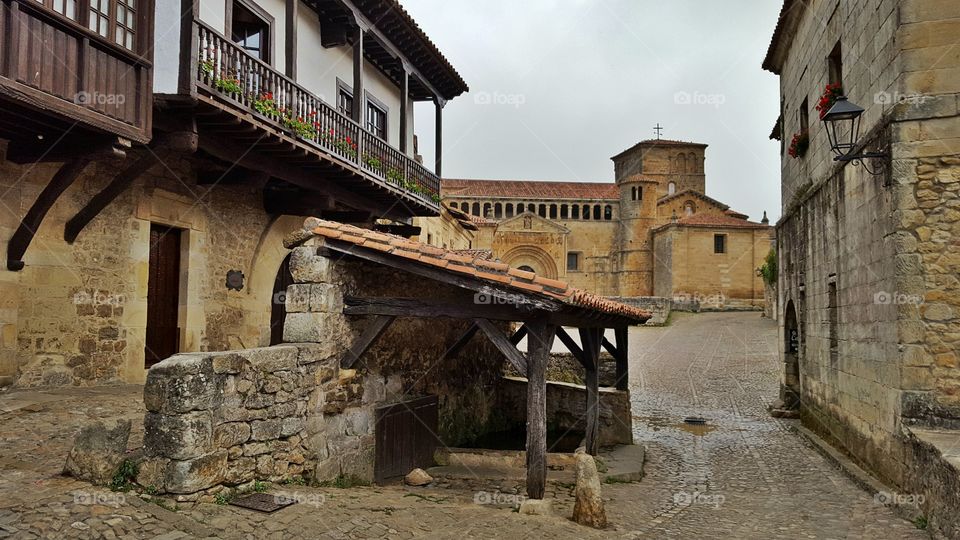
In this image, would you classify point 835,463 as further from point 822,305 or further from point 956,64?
point 956,64

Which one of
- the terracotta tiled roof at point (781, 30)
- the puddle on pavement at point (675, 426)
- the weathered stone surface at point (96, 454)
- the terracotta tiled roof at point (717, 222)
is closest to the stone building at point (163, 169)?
the weathered stone surface at point (96, 454)

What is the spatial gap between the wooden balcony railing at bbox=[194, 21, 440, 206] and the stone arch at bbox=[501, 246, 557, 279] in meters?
33.6

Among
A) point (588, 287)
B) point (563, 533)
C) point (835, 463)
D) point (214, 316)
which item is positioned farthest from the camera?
point (588, 287)

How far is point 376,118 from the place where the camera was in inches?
573

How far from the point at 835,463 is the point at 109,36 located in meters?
10.1

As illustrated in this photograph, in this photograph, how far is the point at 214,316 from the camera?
34.0 ft

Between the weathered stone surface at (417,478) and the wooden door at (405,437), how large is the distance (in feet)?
0.43

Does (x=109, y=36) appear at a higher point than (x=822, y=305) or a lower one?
higher

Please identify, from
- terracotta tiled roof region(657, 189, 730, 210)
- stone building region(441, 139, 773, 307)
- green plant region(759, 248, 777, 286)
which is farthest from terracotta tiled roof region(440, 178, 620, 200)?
green plant region(759, 248, 777, 286)

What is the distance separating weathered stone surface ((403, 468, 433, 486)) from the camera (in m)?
7.94

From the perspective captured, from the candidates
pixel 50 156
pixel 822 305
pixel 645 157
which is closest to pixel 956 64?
pixel 822 305

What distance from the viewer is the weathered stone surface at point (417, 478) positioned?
26.1ft

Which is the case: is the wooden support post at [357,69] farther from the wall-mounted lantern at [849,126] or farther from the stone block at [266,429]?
the wall-mounted lantern at [849,126]

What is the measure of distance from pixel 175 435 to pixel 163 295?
5.42m
